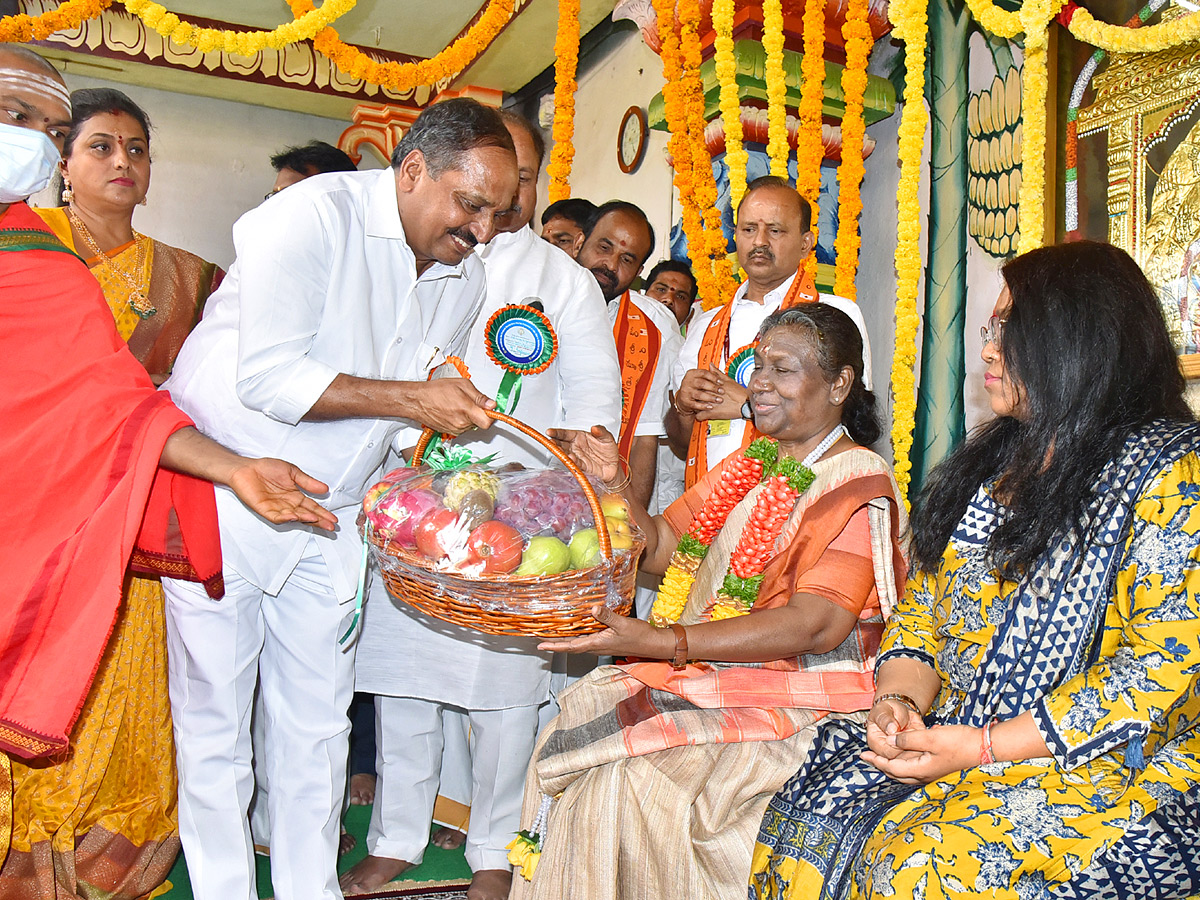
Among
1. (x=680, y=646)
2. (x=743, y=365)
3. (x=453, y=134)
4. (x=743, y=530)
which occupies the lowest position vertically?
(x=680, y=646)

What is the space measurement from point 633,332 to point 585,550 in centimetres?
239

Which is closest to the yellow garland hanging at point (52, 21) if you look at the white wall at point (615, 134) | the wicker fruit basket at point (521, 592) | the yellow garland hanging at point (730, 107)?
the yellow garland hanging at point (730, 107)

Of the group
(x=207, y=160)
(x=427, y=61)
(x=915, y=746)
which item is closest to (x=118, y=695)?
(x=915, y=746)

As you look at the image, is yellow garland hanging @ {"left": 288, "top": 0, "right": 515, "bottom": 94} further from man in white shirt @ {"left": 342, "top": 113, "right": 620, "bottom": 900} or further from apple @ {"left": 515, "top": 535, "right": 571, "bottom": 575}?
apple @ {"left": 515, "top": 535, "right": 571, "bottom": 575}

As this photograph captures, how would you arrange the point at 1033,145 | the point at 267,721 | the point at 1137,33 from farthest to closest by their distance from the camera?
the point at 1033,145, the point at 1137,33, the point at 267,721

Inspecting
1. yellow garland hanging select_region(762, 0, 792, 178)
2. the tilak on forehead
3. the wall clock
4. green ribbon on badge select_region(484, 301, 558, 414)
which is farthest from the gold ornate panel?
the wall clock

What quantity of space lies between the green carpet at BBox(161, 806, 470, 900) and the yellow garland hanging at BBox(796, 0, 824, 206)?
3108mm

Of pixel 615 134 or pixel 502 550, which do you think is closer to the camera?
pixel 502 550

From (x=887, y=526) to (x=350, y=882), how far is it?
182cm

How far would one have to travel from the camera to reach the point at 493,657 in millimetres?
2785

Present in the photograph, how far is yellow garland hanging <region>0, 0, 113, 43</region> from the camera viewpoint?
→ 5.05m

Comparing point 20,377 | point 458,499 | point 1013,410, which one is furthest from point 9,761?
point 1013,410

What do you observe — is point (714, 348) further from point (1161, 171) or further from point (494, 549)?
point (494, 549)

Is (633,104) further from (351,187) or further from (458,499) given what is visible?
(458,499)
